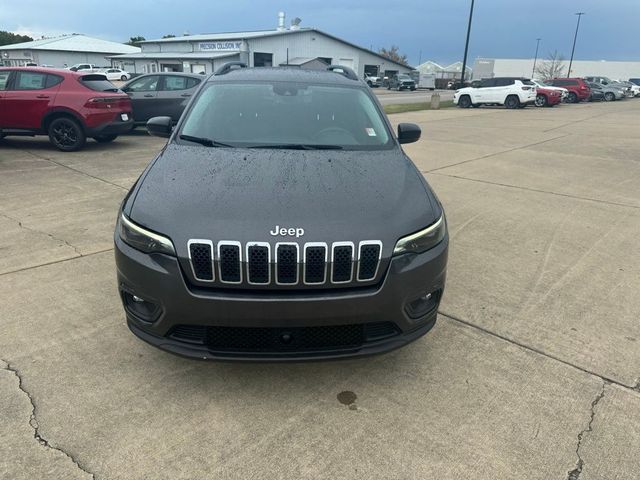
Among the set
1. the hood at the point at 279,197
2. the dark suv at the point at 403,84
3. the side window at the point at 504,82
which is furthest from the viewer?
the dark suv at the point at 403,84

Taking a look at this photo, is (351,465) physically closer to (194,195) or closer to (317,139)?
(194,195)

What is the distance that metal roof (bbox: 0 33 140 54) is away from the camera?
6712 cm

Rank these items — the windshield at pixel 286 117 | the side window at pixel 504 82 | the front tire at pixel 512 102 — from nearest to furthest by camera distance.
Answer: the windshield at pixel 286 117
the front tire at pixel 512 102
the side window at pixel 504 82

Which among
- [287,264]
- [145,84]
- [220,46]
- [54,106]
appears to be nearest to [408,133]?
[287,264]

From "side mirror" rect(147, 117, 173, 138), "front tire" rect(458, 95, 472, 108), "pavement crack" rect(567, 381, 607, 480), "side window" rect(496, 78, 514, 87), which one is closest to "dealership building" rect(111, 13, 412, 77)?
"front tire" rect(458, 95, 472, 108)

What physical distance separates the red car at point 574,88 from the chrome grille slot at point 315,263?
36807 mm

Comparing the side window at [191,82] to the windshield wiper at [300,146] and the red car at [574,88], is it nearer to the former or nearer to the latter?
the windshield wiper at [300,146]

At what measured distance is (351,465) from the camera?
227cm

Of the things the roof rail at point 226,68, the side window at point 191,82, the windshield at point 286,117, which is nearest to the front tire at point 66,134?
the side window at point 191,82

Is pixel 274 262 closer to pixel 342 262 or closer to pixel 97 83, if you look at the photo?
pixel 342 262

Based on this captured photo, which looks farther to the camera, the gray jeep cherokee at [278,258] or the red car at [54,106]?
the red car at [54,106]

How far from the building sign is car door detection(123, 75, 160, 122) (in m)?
39.4

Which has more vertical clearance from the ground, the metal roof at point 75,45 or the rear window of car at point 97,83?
the metal roof at point 75,45

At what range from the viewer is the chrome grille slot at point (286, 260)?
7.71ft
